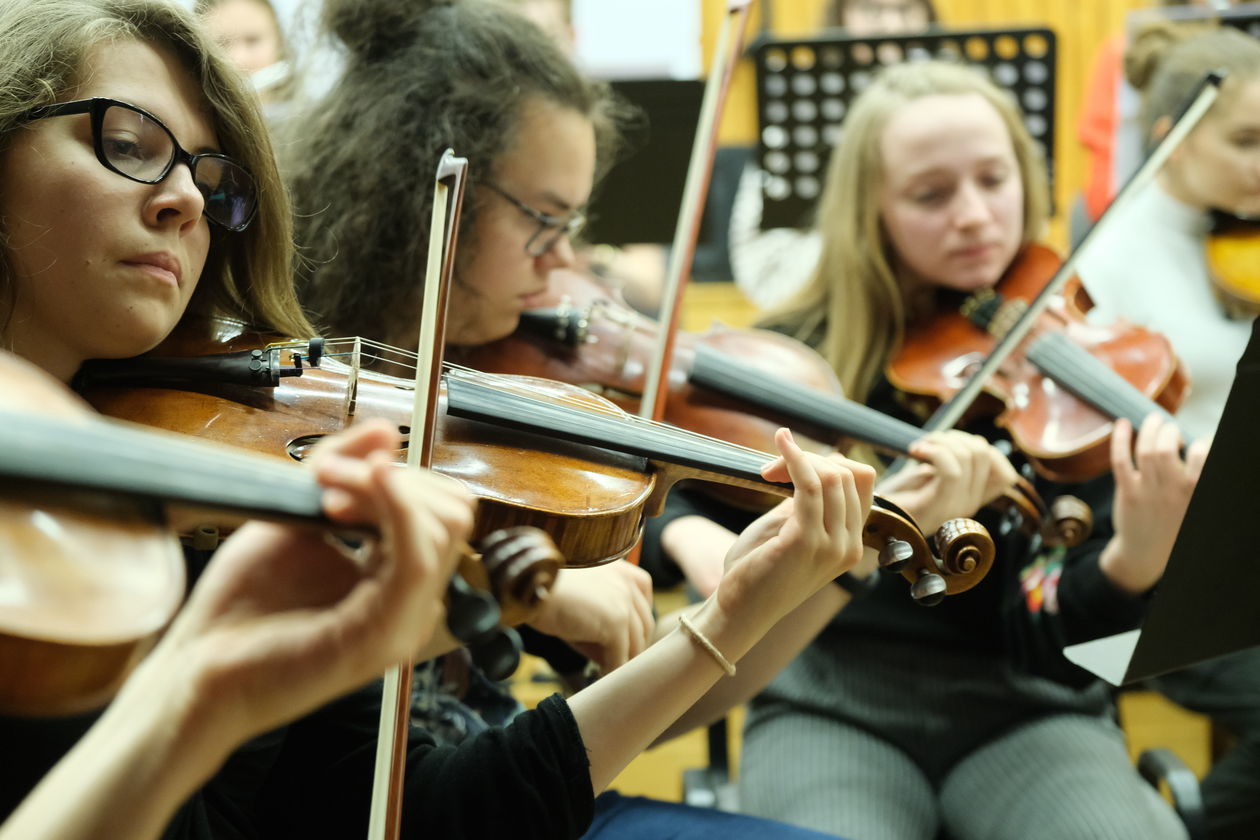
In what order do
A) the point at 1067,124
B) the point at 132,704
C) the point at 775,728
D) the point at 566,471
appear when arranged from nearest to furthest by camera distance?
the point at 132,704 < the point at 566,471 < the point at 775,728 < the point at 1067,124

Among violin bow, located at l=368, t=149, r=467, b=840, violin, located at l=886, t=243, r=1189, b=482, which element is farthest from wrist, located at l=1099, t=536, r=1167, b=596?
violin bow, located at l=368, t=149, r=467, b=840

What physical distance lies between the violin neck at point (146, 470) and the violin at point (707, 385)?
618 mm

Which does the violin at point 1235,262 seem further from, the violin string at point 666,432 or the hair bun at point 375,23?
the hair bun at point 375,23

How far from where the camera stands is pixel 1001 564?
1.32m

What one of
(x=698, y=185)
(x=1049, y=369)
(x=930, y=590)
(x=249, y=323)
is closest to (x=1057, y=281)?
(x=1049, y=369)

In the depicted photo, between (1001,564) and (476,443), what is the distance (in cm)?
76

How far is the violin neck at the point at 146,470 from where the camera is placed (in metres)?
0.43

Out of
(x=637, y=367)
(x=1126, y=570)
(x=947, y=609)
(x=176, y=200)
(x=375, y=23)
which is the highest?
(x=375, y=23)

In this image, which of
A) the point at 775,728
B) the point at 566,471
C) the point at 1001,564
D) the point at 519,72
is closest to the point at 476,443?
the point at 566,471

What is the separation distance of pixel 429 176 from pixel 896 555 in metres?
0.55

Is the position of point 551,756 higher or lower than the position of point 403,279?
lower

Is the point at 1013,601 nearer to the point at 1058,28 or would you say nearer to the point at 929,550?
the point at 929,550

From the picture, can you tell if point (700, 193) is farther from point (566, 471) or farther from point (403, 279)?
point (566, 471)

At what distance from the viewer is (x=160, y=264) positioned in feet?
2.37
